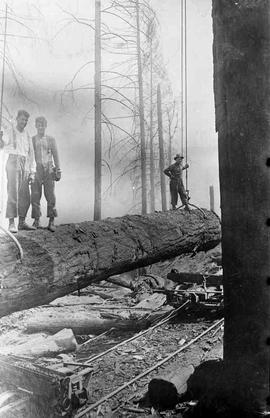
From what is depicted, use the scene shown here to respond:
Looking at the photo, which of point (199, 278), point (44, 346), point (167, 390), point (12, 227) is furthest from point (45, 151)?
point (199, 278)

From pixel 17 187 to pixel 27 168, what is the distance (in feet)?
1.49

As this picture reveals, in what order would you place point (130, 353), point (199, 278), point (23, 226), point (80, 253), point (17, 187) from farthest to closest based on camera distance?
point (199, 278) < point (130, 353) < point (17, 187) < point (23, 226) < point (80, 253)

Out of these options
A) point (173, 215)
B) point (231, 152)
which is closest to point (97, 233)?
point (173, 215)

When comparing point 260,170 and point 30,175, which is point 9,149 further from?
point 260,170

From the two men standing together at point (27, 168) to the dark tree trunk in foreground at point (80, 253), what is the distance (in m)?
0.62

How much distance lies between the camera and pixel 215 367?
267 centimetres

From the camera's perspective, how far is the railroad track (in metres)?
5.45

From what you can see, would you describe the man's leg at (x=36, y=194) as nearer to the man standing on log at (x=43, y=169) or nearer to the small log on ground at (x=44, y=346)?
the man standing on log at (x=43, y=169)

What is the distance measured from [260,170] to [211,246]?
783cm

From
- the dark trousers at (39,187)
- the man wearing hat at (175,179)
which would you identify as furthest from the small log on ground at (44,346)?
the man wearing hat at (175,179)

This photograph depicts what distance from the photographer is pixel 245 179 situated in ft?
7.38

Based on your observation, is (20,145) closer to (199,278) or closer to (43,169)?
(43,169)

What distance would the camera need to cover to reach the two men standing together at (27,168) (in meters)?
6.16

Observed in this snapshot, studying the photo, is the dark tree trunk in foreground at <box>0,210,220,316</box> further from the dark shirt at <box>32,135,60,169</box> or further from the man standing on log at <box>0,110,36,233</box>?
the dark shirt at <box>32,135,60,169</box>
